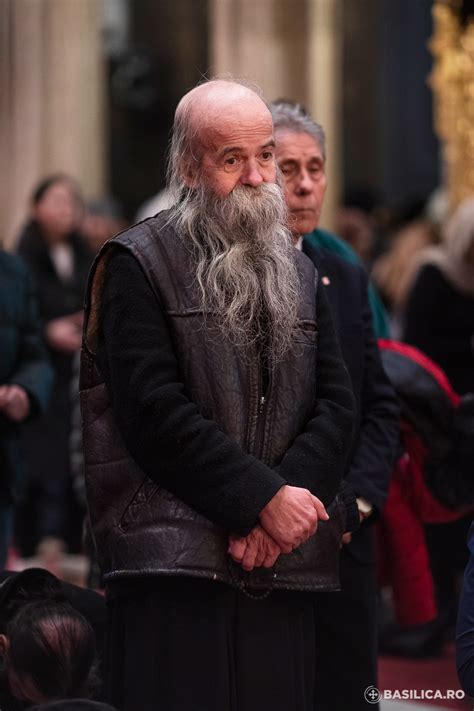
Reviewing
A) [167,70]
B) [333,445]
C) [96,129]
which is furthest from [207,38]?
[333,445]

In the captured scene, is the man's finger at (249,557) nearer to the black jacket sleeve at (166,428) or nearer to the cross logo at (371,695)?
the black jacket sleeve at (166,428)

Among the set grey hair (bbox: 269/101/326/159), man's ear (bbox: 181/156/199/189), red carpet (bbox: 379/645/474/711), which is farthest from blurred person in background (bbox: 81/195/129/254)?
man's ear (bbox: 181/156/199/189)

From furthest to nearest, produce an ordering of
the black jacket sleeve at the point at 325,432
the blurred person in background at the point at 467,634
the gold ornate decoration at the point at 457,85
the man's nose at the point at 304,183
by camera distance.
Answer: the gold ornate decoration at the point at 457,85 < the man's nose at the point at 304,183 < the blurred person in background at the point at 467,634 < the black jacket sleeve at the point at 325,432

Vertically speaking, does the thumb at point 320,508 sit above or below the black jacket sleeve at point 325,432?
below

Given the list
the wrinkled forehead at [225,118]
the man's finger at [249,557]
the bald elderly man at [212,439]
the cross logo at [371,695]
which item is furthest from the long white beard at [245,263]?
the cross logo at [371,695]

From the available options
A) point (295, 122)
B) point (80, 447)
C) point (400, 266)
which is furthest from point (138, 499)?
point (400, 266)

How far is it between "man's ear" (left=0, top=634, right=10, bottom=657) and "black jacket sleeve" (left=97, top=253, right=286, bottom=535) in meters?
0.74

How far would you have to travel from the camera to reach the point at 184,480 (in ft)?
10.3

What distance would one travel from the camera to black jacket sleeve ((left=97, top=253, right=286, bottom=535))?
311 cm

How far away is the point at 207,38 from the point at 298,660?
45.7ft

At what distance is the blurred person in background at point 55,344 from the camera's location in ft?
26.0

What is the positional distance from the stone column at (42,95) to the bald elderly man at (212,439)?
9843 millimetres

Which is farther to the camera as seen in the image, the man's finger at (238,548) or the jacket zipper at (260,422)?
the jacket zipper at (260,422)

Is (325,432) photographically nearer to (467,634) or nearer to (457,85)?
(467,634)
